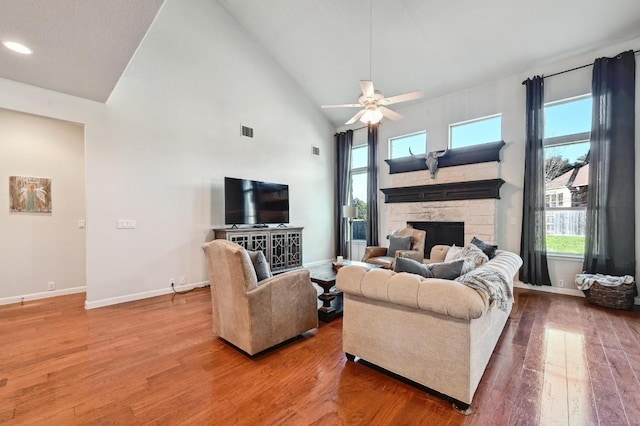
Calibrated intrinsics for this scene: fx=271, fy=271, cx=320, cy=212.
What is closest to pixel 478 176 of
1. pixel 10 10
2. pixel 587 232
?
pixel 587 232

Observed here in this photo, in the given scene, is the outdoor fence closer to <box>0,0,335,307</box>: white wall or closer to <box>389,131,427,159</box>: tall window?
<box>389,131,427,159</box>: tall window

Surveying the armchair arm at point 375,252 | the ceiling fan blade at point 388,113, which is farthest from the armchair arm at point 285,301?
the armchair arm at point 375,252

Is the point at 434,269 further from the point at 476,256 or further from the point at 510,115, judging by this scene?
the point at 510,115

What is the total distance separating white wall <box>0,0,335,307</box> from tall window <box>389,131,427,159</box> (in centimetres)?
268

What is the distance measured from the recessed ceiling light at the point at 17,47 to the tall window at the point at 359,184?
6023mm

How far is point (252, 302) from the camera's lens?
2332 mm

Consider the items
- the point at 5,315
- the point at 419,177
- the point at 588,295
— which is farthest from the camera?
the point at 419,177

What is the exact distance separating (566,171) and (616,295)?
1.98 metres

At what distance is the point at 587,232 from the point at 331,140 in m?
5.63

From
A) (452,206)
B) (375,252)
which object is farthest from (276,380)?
(452,206)

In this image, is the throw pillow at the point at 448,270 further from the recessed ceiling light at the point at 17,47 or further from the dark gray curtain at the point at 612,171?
the recessed ceiling light at the point at 17,47

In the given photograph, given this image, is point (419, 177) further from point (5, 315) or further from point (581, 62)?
point (5, 315)

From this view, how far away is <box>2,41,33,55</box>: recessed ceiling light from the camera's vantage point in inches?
98.7

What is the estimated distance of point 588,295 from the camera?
390 cm
